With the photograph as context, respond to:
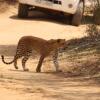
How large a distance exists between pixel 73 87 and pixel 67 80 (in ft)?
3.12

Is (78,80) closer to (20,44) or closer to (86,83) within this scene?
(86,83)

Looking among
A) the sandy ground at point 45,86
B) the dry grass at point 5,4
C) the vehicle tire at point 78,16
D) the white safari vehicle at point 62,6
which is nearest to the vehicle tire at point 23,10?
the white safari vehicle at point 62,6

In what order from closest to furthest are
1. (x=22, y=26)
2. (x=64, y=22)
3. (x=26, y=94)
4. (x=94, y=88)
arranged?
(x=26, y=94), (x=94, y=88), (x=22, y=26), (x=64, y=22)

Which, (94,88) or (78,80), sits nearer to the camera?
(94,88)

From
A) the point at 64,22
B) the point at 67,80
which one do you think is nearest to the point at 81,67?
the point at 67,80

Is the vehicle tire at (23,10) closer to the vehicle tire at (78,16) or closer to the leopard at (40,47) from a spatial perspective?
the vehicle tire at (78,16)

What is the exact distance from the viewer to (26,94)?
8141 mm

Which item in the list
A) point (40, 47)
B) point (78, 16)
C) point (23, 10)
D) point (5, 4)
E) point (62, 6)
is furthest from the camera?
point (5, 4)

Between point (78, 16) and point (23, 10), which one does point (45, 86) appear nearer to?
point (78, 16)

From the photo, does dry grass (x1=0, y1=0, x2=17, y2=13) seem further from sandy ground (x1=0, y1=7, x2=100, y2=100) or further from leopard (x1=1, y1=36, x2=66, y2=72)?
leopard (x1=1, y1=36, x2=66, y2=72)

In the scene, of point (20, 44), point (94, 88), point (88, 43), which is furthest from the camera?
point (88, 43)

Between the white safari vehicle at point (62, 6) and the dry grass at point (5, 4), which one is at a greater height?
the white safari vehicle at point (62, 6)

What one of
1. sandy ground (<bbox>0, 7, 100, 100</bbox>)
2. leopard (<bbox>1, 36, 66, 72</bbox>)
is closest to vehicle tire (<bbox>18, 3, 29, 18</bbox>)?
sandy ground (<bbox>0, 7, 100, 100</bbox>)

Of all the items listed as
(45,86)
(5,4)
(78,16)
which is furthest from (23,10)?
(45,86)
